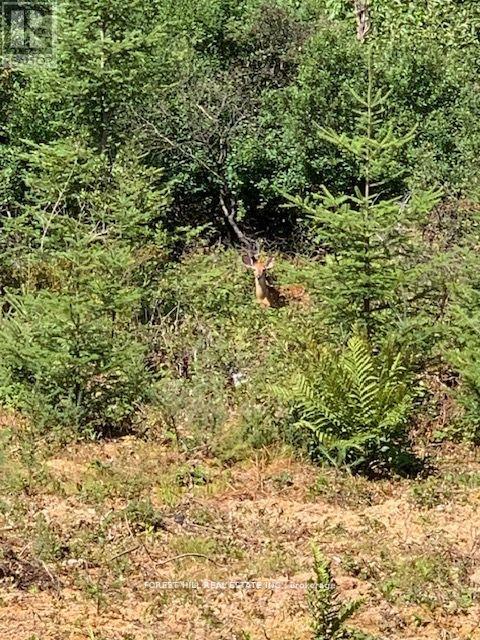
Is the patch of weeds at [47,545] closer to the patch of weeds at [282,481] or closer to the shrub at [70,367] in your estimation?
the patch of weeds at [282,481]

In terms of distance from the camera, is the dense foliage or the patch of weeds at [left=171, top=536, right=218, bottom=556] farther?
the dense foliage

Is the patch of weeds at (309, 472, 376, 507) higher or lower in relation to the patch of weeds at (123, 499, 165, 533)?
lower

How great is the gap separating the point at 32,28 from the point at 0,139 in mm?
2784

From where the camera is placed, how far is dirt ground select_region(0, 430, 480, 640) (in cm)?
486

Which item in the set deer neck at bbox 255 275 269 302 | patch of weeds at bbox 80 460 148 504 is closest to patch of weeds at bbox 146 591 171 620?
patch of weeds at bbox 80 460 148 504

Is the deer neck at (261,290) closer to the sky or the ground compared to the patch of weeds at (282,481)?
closer to the ground

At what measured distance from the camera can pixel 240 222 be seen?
14.1 meters

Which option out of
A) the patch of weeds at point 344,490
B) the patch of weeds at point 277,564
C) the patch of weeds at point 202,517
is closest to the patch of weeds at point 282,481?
the patch of weeds at point 344,490

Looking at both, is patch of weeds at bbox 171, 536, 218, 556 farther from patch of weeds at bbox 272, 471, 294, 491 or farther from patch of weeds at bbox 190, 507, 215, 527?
patch of weeds at bbox 272, 471, 294, 491

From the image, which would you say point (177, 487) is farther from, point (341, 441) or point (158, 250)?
point (158, 250)

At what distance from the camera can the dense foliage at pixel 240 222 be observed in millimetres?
7410

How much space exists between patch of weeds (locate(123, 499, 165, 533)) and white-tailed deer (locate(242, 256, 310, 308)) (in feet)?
18.3

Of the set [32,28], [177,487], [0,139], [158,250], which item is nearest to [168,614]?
[177,487]

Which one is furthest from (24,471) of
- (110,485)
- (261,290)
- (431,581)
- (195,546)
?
(261,290)
